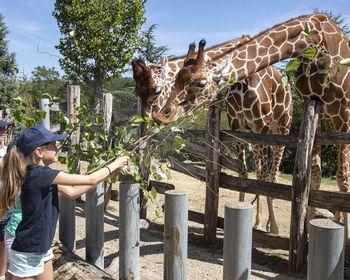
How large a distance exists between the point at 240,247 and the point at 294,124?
39.9 ft

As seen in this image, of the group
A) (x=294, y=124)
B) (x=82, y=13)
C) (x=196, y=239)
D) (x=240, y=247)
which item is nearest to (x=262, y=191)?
(x=196, y=239)

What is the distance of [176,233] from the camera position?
2920mm

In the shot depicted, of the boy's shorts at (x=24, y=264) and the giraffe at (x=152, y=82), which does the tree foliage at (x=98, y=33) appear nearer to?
the giraffe at (x=152, y=82)

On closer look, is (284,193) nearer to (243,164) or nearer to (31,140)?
(243,164)

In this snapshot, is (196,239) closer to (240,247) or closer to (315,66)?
(315,66)

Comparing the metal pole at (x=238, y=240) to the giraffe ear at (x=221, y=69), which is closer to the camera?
the metal pole at (x=238, y=240)

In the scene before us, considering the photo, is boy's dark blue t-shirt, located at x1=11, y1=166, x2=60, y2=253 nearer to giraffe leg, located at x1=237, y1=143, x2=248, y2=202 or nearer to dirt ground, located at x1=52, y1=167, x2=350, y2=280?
dirt ground, located at x1=52, y1=167, x2=350, y2=280

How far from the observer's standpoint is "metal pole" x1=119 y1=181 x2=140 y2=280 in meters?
3.44

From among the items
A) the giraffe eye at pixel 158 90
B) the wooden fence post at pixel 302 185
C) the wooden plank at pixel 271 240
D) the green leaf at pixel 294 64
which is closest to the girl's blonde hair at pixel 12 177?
the green leaf at pixel 294 64

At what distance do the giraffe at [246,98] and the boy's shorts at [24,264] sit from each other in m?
3.01

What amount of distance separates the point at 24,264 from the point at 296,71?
3837 mm

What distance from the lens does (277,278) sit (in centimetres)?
419

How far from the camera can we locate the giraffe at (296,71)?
4.73 meters

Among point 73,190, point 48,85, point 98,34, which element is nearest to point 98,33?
point 98,34
